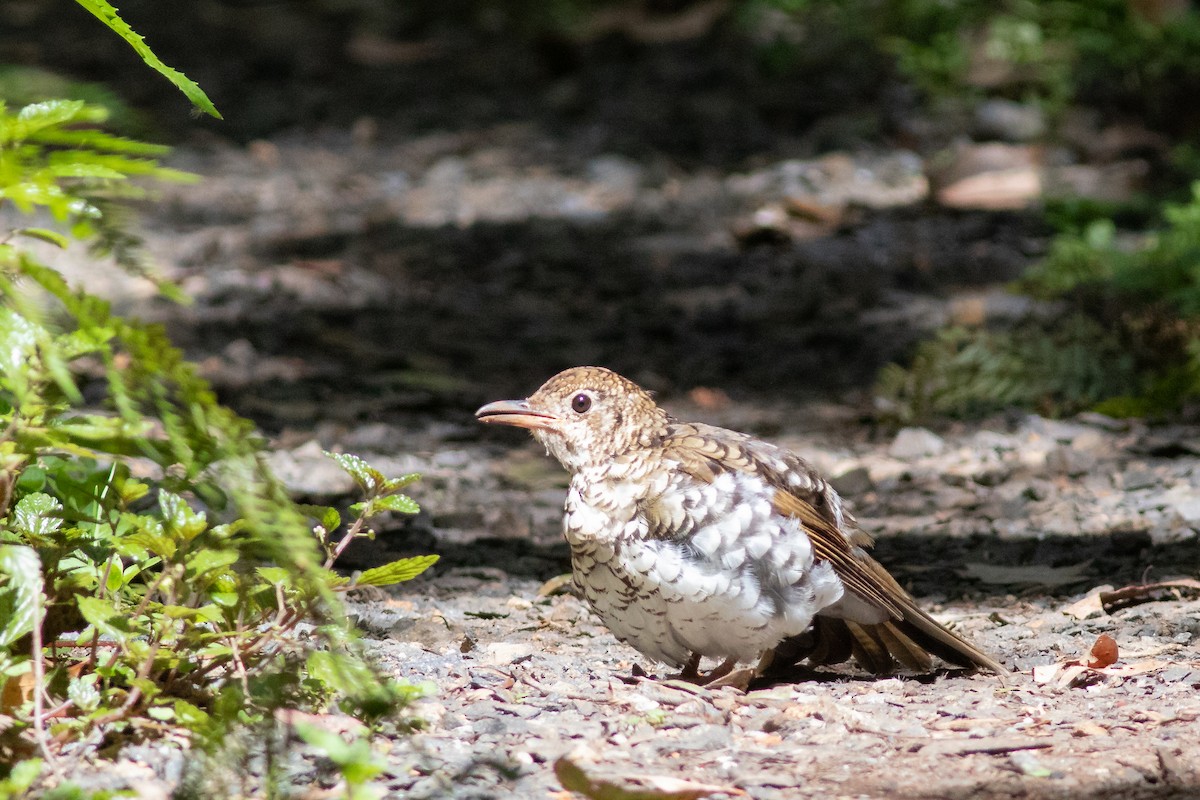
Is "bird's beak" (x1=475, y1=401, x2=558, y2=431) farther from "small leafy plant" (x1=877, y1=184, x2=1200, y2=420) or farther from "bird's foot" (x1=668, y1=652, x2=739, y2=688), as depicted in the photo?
"small leafy plant" (x1=877, y1=184, x2=1200, y2=420)

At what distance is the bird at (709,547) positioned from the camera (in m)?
3.59

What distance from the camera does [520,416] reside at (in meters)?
4.07

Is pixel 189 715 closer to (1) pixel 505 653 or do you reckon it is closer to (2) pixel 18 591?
(2) pixel 18 591

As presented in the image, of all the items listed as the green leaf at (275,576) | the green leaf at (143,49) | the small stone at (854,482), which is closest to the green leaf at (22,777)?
the green leaf at (275,576)

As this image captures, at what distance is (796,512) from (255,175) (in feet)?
23.6

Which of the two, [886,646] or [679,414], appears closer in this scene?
[886,646]

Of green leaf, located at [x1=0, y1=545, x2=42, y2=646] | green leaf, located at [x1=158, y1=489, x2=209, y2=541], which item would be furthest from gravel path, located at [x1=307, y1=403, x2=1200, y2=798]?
green leaf, located at [x1=0, y1=545, x2=42, y2=646]

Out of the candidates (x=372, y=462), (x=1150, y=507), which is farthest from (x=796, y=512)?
(x=372, y=462)

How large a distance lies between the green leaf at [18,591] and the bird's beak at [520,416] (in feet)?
5.24

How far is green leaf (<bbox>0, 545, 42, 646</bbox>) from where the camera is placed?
7.79 ft

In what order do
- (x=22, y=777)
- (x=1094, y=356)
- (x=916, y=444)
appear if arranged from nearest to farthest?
(x=22, y=777)
(x=916, y=444)
(x=1094, y=356)

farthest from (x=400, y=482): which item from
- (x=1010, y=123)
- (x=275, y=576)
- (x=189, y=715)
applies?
(x=1010, y=123)

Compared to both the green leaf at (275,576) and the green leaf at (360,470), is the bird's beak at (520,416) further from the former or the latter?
the green leaf at (275,576)

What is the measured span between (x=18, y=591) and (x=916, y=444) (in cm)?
416
